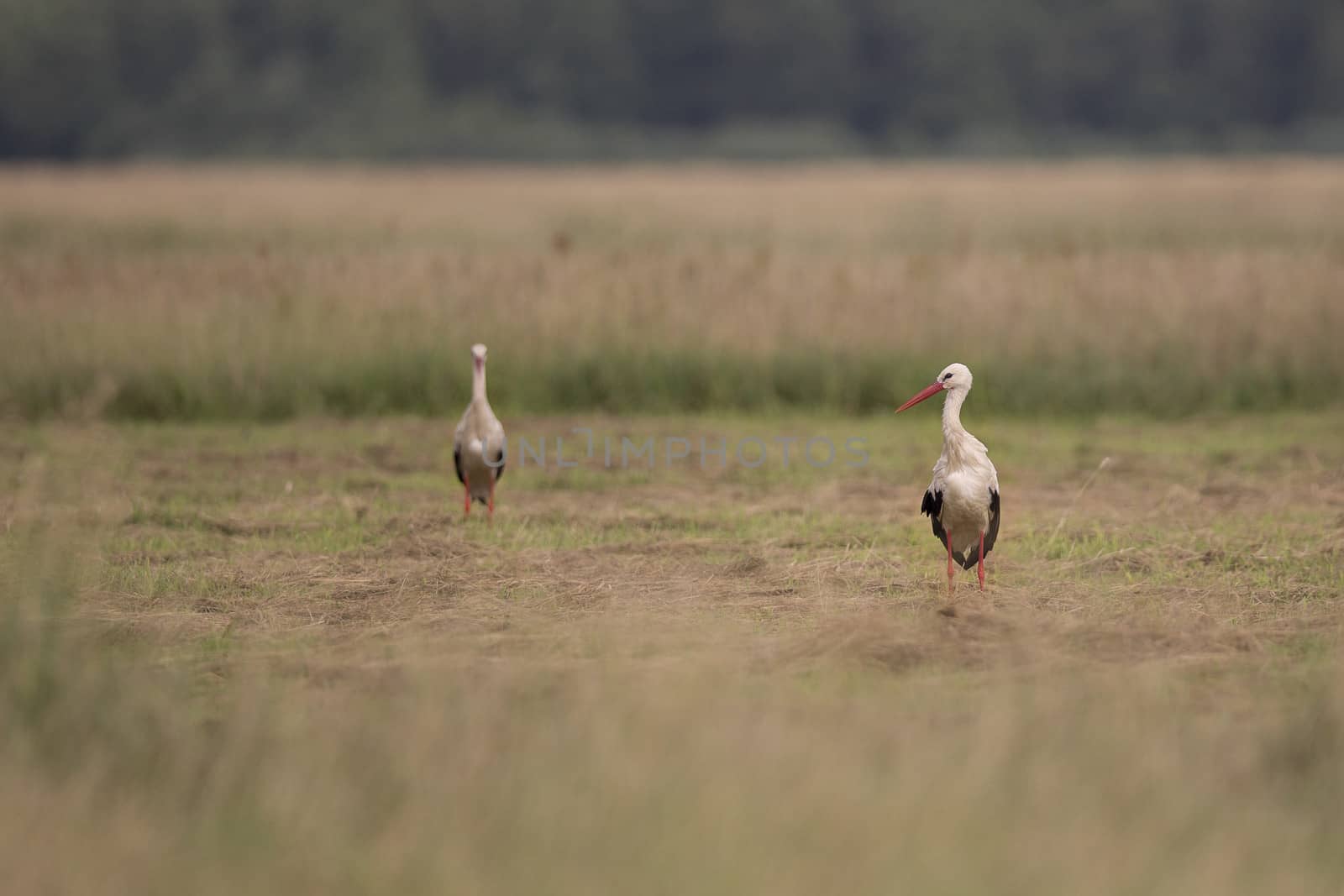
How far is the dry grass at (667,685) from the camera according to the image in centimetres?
378

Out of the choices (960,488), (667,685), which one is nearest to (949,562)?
(960,488)

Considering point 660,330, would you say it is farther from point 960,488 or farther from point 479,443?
point 960,488

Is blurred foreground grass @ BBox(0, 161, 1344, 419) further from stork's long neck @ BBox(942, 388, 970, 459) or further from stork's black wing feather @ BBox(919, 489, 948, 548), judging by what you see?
stork's long neck @ BBox(942, 388, 970, 459)

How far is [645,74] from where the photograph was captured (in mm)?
68375

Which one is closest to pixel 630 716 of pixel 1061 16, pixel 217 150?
pixel 217 150

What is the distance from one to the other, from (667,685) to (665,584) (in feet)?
8.26

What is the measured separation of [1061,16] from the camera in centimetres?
6894

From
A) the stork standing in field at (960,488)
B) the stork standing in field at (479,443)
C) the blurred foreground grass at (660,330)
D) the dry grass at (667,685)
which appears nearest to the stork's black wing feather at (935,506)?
the stork standing in field at (960,488)

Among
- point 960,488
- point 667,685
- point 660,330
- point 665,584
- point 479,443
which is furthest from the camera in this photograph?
point 660,330

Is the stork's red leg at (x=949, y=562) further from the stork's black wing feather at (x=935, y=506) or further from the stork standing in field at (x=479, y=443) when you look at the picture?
the stork standing in field at (x=479, y=443)

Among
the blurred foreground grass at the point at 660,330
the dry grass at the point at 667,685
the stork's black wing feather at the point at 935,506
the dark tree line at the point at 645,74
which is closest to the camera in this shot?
the dry grass at the point at 667,685

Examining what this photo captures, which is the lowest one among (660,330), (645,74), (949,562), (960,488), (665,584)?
(665,584)

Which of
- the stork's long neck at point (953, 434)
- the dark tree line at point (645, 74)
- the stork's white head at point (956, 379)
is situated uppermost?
the dark tree line at point (645, 74)

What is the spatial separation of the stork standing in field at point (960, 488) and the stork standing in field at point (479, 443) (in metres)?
2.45
